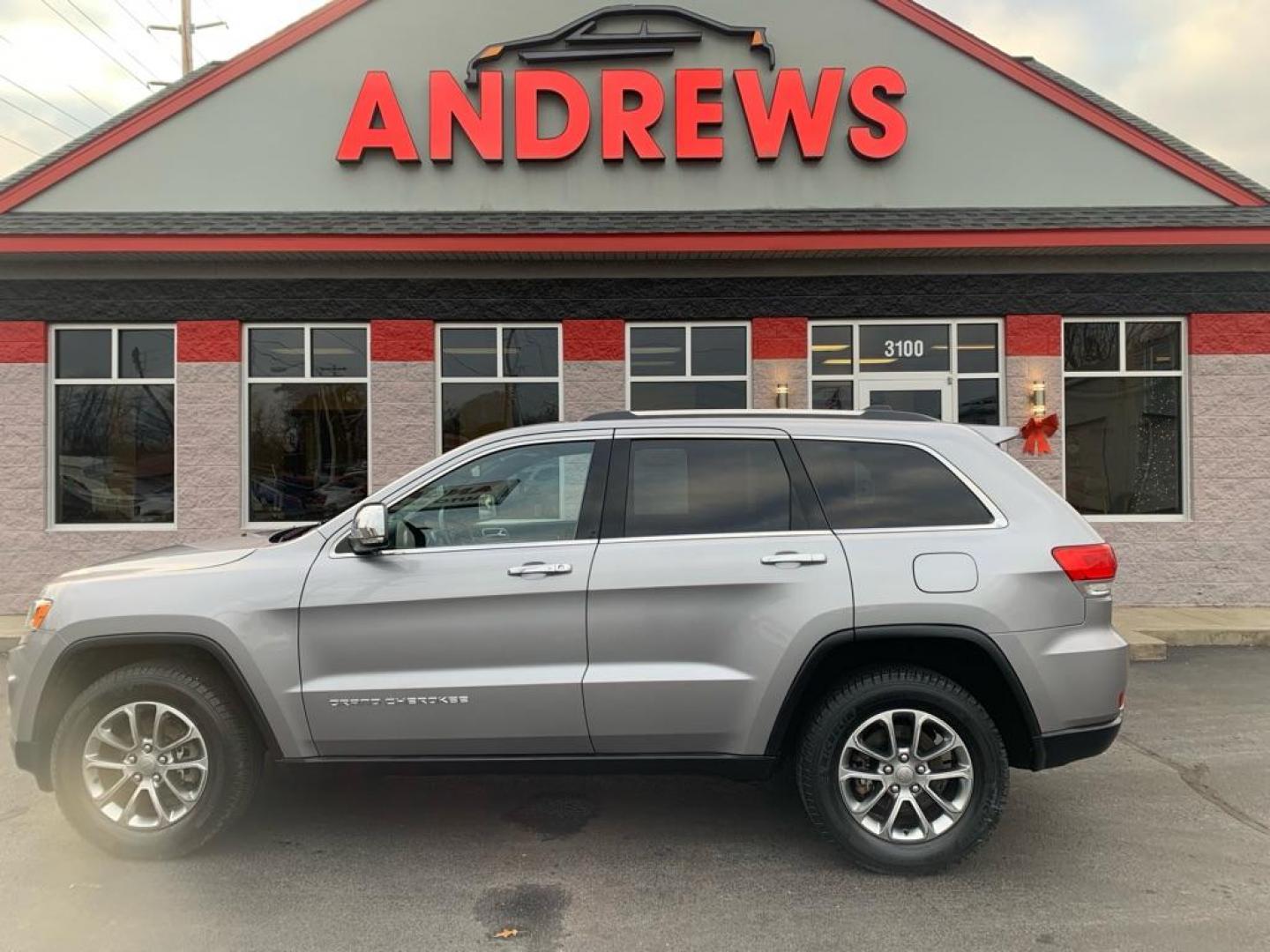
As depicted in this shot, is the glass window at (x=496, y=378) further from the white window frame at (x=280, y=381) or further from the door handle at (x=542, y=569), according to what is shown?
the door handle at (x=542, y=569)

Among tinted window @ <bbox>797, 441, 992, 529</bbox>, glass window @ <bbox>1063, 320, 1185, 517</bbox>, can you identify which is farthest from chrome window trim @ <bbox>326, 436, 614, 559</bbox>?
glass window @ <bbox>1063, 320, 1185, 517</bbox>

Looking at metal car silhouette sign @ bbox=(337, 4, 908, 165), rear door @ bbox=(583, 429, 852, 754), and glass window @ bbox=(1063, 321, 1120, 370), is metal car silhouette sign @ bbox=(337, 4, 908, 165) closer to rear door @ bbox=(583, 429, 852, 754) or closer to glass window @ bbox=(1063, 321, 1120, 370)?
glass window @ bbox=(1063, 321, 1120, 370)

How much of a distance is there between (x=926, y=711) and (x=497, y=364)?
7099 millimetres

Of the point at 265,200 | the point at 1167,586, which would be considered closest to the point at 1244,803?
the point at 1167,586

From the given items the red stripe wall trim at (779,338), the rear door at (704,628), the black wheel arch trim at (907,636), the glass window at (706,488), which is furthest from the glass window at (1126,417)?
the rear door at (704,628)

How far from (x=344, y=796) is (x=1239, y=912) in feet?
13.5

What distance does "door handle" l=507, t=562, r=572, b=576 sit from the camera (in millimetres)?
3803

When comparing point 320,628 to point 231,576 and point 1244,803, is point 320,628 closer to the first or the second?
point 231,576

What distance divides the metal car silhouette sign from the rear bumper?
757 centimetres

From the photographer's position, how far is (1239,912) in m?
3.50

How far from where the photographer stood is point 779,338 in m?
9.80

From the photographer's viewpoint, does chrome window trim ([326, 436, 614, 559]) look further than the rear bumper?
Yes

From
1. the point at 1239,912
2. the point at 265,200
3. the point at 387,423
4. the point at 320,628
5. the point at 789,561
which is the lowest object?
the point at 1239,912

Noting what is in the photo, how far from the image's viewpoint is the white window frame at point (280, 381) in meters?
9.80
